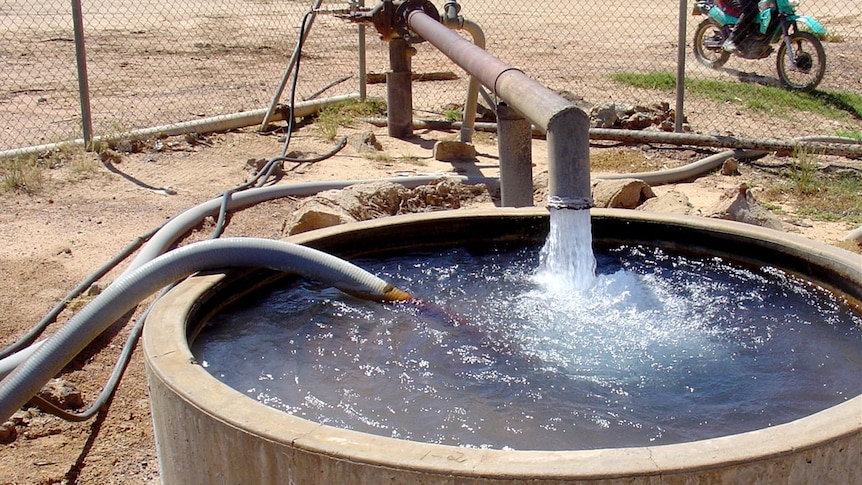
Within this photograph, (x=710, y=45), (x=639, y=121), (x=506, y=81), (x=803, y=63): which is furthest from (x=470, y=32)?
(x=710, y=45)

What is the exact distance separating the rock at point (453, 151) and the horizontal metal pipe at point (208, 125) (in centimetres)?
186

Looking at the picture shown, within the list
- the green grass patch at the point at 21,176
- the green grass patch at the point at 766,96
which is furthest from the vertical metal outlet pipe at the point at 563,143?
the green grass patch at the point at 766,96

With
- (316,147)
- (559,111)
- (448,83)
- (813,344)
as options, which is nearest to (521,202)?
(559,111)

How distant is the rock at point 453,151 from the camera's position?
7473mm

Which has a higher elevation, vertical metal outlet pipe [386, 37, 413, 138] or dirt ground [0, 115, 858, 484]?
vertical metal outlet pipe [386, 37, 413, 138]

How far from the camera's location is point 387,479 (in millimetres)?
2225

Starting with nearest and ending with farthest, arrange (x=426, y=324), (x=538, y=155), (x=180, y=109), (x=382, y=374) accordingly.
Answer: (x=382, y=374) → (x=426, y=324) → (x=538, y=155) → (x=180, y=109)

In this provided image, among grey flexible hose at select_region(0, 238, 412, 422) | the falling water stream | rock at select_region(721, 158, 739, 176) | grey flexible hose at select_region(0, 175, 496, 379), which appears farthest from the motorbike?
grey flexible hose at select_region(0, 238, 412, 422)

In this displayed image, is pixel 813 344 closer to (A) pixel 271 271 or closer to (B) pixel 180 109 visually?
(A) pixel 271 271

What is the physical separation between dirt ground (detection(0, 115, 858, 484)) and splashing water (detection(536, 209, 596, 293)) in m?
1.82

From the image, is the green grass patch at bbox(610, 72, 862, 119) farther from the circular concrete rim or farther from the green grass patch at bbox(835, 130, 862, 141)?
the circular concrete rim

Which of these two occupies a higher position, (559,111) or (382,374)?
(559,111)

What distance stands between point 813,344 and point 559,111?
1.27 meters

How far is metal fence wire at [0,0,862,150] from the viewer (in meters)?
9.12
